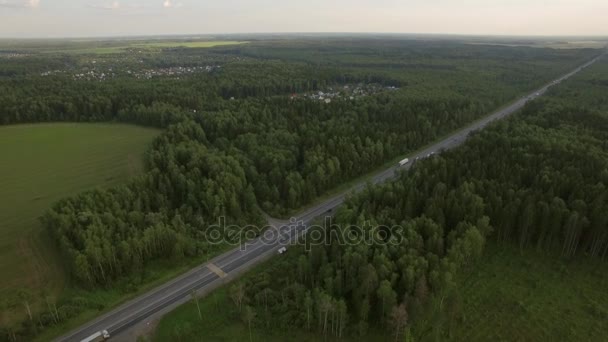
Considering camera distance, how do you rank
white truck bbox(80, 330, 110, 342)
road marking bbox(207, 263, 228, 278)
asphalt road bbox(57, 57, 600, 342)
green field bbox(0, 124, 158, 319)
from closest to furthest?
white truck bbox(80, 330, 110, 342), asphalt road bbox(57, 57, 600, 342), green field bbox(0, 124, 158, 319), road marking bbox(207, 263, 228, 278)

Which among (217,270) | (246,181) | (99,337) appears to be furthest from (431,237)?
(99,337)

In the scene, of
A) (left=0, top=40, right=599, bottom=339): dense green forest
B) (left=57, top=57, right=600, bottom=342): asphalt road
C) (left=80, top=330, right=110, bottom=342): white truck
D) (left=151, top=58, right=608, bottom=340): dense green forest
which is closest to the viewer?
(left=80, top=330, right=110, bottom=342): white truck

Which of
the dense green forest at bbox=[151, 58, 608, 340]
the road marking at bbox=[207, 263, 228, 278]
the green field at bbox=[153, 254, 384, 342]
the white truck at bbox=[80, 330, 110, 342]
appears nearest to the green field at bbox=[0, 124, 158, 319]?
the white truck at bbox=[80, 330, 110, 342]

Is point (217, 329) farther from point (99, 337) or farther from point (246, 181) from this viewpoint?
point (246, 181)

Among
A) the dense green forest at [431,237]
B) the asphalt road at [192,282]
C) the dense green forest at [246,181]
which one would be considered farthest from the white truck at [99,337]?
the dense green forest at [431,237]

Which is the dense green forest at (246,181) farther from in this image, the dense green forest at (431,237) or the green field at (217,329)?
the green field at (217,329)

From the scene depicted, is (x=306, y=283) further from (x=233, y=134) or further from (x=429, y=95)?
(x=429, y=95)

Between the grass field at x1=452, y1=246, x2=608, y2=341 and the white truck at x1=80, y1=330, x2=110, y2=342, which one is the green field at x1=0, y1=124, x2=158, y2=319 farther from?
the grass field at x1=452, y1=246, x2=608, y2=341
